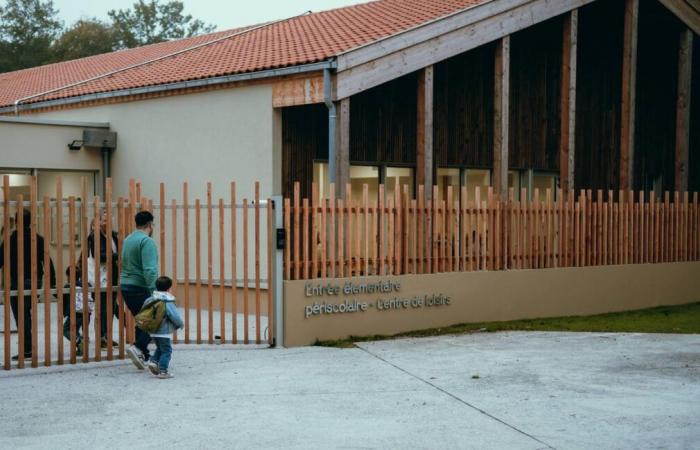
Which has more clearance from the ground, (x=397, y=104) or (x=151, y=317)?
(x=397, y=104)

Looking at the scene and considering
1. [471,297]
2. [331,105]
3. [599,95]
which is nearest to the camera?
[471,297]

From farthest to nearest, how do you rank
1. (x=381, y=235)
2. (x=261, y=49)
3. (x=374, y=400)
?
(x=261, y=49) → (x=381, y=235) → (x=374, y=400)

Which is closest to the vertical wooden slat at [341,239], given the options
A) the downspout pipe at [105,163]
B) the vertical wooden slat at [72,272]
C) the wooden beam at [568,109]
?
the vertical wooden slat at [72,272]

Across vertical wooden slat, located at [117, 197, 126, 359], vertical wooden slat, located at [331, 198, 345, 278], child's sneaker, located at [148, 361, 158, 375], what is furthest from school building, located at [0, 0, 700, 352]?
child's sneaker, located at [148, 361, 158, 375]

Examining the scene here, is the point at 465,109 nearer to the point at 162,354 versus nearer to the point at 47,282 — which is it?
the point at 162,354

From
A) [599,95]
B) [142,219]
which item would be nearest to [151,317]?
[142,219]

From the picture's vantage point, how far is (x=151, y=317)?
9.44 m

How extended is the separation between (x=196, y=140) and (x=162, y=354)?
8.04 metres

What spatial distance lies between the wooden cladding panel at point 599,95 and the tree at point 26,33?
4278cm

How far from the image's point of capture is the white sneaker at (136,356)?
9859 millimetres

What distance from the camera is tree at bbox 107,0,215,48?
204 feet

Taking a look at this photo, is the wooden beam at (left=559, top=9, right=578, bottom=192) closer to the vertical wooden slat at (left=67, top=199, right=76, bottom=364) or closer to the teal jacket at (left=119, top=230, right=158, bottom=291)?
the teal jacket at (left=119, top=230, right=158, bottom=291)

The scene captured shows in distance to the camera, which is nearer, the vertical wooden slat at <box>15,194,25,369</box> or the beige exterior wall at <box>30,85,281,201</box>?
the vertical wooden slat at <box>15,194,25,369</box>

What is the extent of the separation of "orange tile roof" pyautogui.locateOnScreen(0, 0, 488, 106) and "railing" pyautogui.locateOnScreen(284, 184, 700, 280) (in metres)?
2.88
